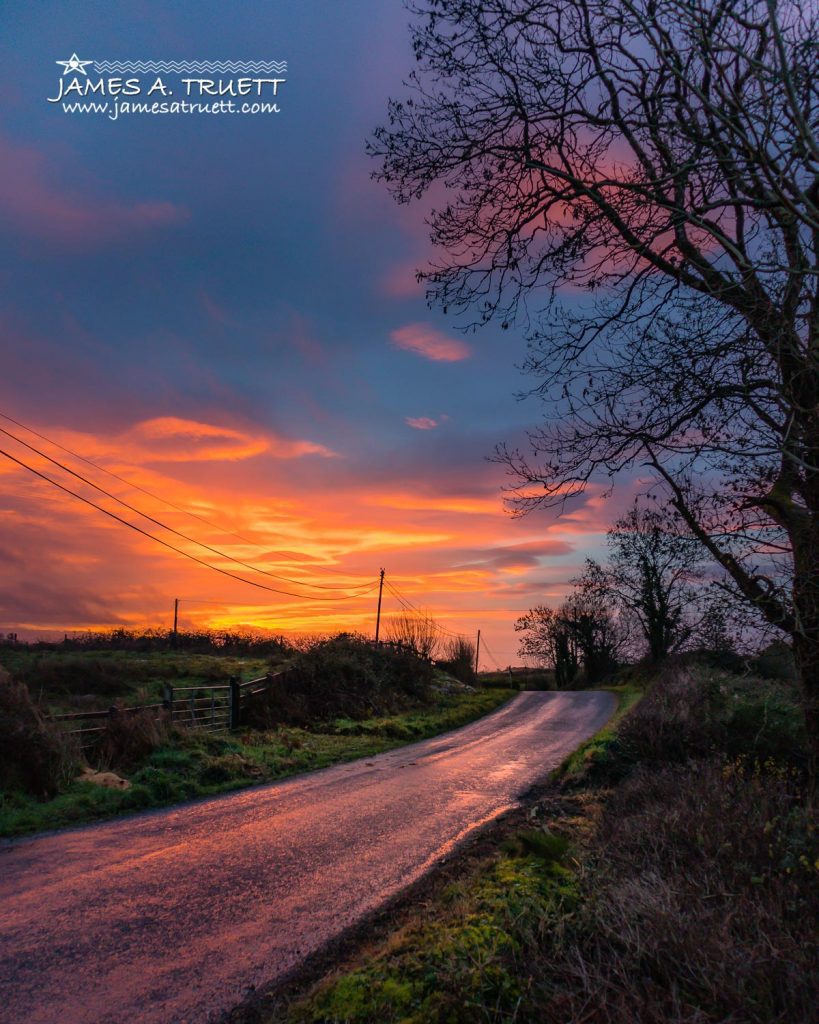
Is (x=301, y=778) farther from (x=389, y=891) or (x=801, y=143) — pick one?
(x=801, y=143)

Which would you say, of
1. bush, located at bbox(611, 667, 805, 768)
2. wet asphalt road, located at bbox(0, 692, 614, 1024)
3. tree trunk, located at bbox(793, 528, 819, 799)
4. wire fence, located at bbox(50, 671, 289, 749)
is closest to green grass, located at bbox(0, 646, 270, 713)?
wire fence, located at bbox(50, 671, 289, 749)

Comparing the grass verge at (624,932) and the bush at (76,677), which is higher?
the bush at (76,677)

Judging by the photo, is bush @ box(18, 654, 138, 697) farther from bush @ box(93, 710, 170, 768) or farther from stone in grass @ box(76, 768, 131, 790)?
stone in grass @ box(76, 768, 131, 790)

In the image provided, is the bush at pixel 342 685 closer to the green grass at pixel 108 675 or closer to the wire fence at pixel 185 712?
the wire fence at pixel 185 712

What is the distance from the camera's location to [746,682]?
11430 mm

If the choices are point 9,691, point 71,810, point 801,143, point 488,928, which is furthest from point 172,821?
point 801,143

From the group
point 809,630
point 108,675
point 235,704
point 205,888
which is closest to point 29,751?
point 205,888

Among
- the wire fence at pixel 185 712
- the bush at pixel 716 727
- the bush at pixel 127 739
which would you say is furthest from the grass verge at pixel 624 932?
the wire fence at pixel 185 712

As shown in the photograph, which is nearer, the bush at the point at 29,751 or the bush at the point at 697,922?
the bush at the point at 697,922

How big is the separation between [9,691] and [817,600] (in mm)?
11919

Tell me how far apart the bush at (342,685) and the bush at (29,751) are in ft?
32.4

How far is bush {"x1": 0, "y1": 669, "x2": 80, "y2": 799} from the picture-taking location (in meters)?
10.9

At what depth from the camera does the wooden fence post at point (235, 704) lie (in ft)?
67.6

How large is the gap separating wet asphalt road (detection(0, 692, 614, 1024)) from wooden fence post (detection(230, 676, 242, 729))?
778cm
